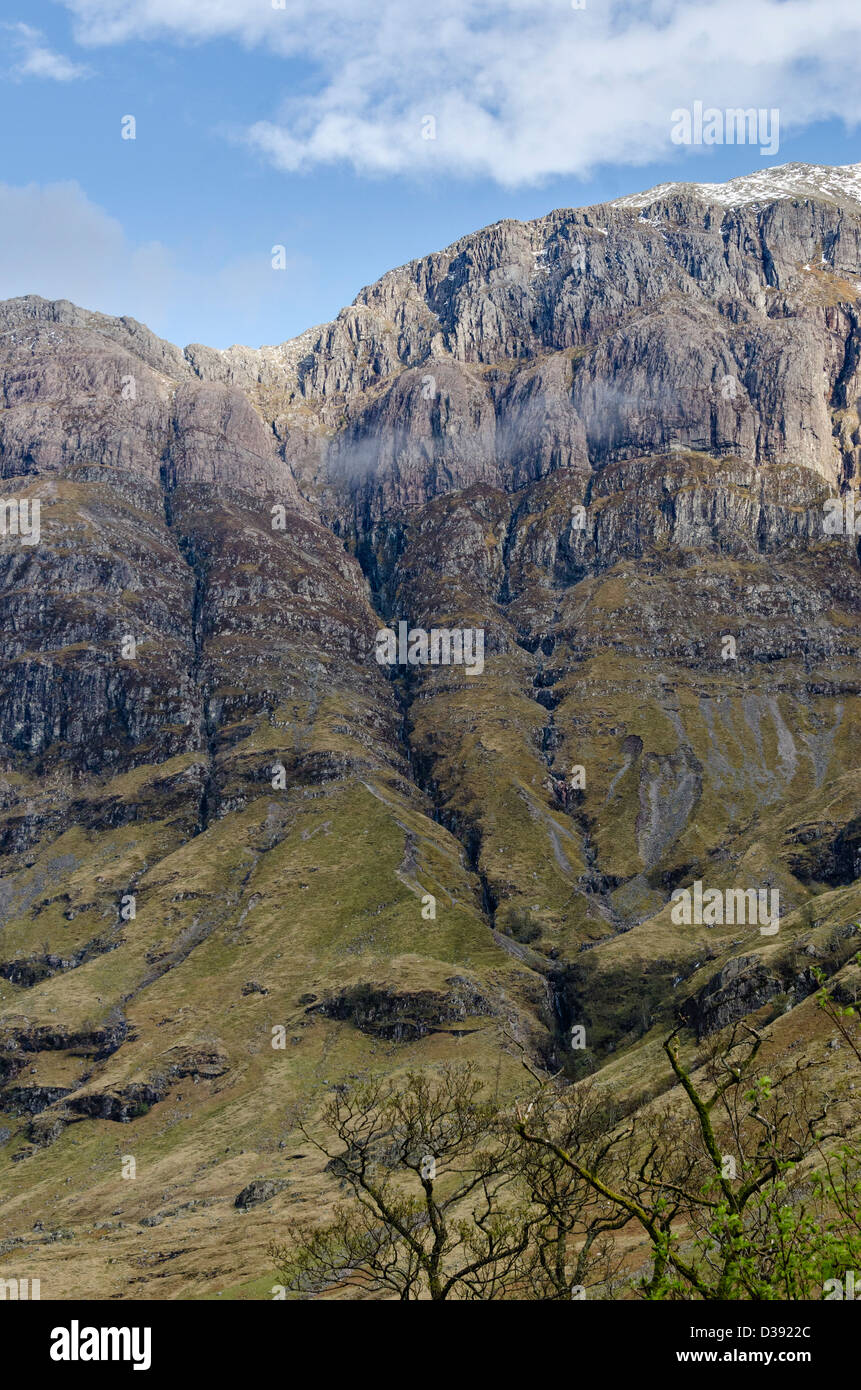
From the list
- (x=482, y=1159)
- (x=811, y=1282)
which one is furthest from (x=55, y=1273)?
(x=811, y=1282)

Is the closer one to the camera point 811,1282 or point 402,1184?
point 811,1282

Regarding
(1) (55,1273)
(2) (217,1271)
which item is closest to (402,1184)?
(2) (217,1271)
